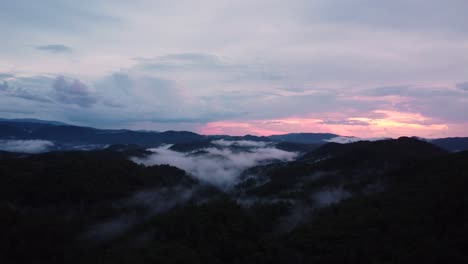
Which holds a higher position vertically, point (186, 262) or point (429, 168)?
point (429, 168)

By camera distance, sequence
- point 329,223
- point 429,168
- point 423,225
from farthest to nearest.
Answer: point 429,168 < point 329,223 < point 423,225

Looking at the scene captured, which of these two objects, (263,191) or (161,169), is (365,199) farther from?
(161,169)

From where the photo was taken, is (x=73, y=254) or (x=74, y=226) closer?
(x=73, y=254)

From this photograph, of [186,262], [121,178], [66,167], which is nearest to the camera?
[186,262]

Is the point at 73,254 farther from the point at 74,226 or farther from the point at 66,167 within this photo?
the point at 66,167

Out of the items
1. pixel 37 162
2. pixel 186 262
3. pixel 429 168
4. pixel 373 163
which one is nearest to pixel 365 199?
pixel 429 168

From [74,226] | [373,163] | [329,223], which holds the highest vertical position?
[373,163]
